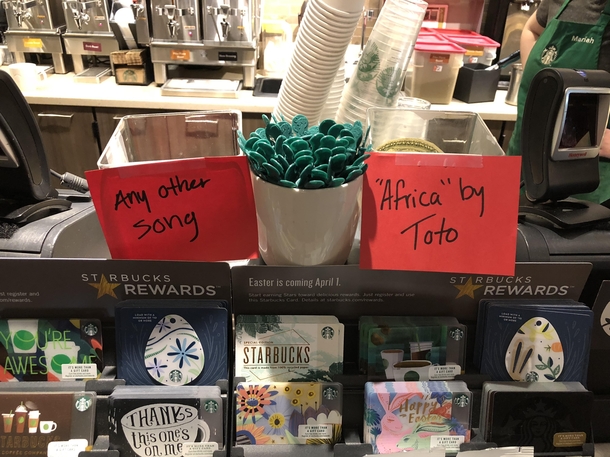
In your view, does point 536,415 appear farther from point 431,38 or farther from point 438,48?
point 431,38

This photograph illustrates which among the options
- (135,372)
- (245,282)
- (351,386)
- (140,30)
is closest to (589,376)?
(351,386)

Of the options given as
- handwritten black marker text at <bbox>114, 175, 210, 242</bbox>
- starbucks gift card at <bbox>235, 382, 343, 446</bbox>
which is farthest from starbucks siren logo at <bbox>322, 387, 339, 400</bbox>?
handwritten black marker text at <bbox>114, 175, 210, 242</bbox>

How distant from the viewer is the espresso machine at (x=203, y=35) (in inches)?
86.2

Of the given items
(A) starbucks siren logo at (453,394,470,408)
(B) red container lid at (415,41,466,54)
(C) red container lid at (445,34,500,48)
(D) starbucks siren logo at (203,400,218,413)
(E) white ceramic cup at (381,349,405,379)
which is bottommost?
(A) starbucks siren logo at (453,394,470,408)

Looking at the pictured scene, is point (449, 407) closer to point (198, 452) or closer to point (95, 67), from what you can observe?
point (198, 452)

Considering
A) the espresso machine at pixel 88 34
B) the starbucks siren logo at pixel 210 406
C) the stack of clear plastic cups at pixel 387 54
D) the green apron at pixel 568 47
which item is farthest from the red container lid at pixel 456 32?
the starbucks siren logo at pixel 210 406

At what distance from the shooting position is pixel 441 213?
65cm

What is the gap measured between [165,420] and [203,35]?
6.51ft

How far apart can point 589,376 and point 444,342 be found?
11.1 inches

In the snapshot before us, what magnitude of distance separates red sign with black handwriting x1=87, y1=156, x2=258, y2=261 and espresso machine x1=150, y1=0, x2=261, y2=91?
169cm

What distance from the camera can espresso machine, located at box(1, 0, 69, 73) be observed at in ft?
7.68

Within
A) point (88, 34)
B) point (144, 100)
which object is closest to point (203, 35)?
point (144, 100)

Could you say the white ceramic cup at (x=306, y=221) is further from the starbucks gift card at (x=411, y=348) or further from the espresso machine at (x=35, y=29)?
the espresso machine at (x=35, y=29)

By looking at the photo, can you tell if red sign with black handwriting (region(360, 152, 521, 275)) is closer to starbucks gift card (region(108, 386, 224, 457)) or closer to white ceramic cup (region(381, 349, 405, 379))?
white ceramic cup (region(381, 349, 405, 379))
